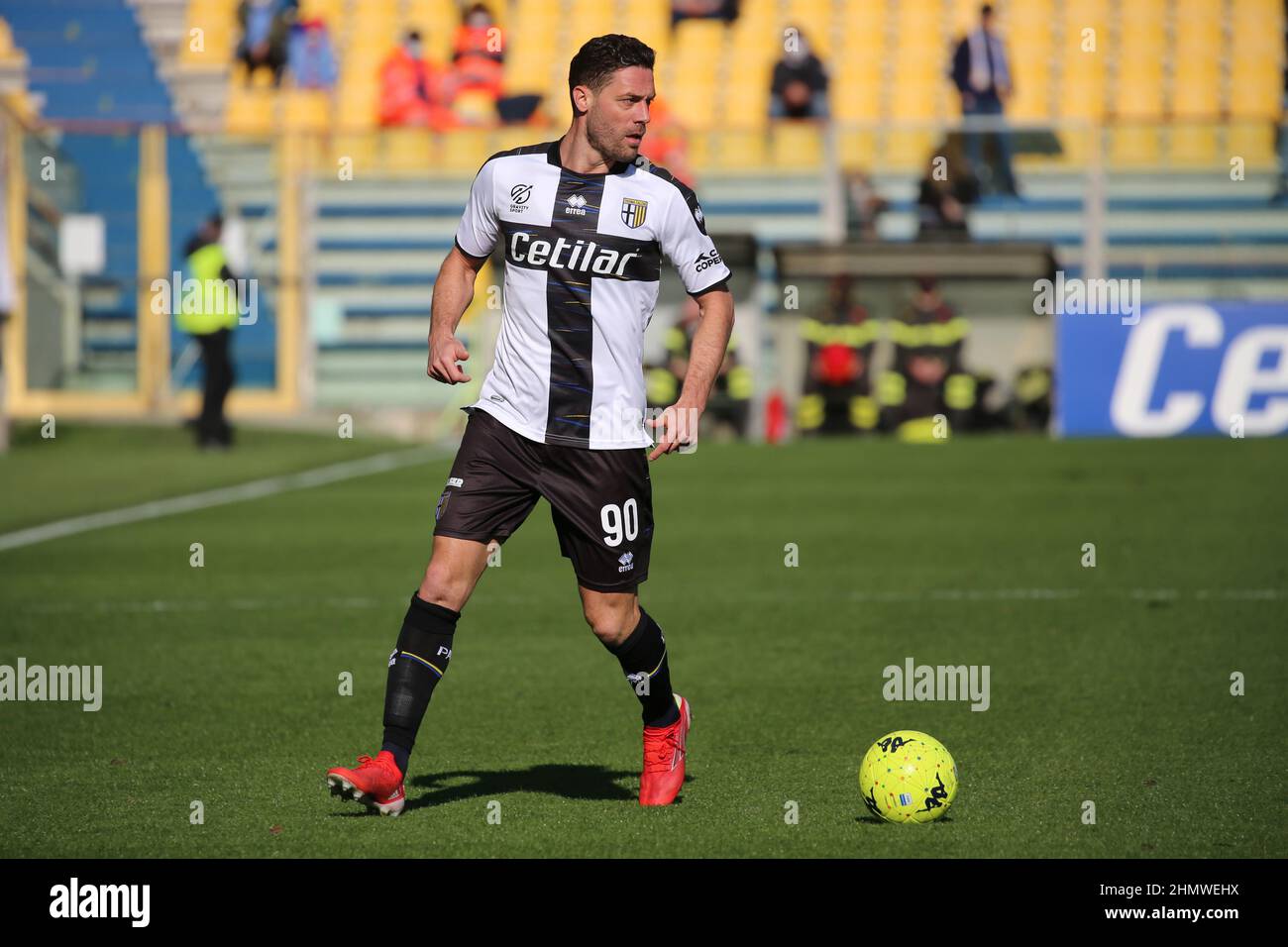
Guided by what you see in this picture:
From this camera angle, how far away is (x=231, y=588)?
11203 mm

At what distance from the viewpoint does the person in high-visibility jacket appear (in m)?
19.8

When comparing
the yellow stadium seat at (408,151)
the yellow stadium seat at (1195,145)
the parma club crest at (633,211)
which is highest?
the yellow stadium seat at (408,151)

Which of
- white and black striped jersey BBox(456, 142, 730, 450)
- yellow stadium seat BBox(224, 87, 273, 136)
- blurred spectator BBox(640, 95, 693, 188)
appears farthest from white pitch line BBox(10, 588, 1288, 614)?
yellow stadium seat BBox(224, 87, 273, 136)

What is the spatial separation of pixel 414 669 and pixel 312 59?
22626mm

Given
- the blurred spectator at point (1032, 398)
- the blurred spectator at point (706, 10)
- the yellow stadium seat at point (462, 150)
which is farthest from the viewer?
the blurred spectator at point (706, 10)

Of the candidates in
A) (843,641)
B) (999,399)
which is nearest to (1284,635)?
(843,641)

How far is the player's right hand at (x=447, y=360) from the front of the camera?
5758 mm

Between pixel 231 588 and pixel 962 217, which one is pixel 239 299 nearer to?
pixel 962 217

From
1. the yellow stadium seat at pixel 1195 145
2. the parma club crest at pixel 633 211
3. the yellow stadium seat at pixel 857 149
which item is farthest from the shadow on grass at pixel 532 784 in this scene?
the yellow stadium seat at pixel 1195 145

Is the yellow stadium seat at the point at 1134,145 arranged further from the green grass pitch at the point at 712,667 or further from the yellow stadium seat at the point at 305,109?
the yellow stadium seat at the point at 305,109

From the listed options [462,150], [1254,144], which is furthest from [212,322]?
[1254,144]

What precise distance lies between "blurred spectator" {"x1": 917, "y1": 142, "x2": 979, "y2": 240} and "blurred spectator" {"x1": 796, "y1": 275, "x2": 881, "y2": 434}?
6.06ft

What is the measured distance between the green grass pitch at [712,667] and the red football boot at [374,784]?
0.07 metres

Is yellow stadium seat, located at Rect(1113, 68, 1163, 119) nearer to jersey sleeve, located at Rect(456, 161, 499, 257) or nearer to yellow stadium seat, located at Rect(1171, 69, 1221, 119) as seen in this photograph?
yellow stadium seat, located at Rect(1171, 69, 1221, 119)
